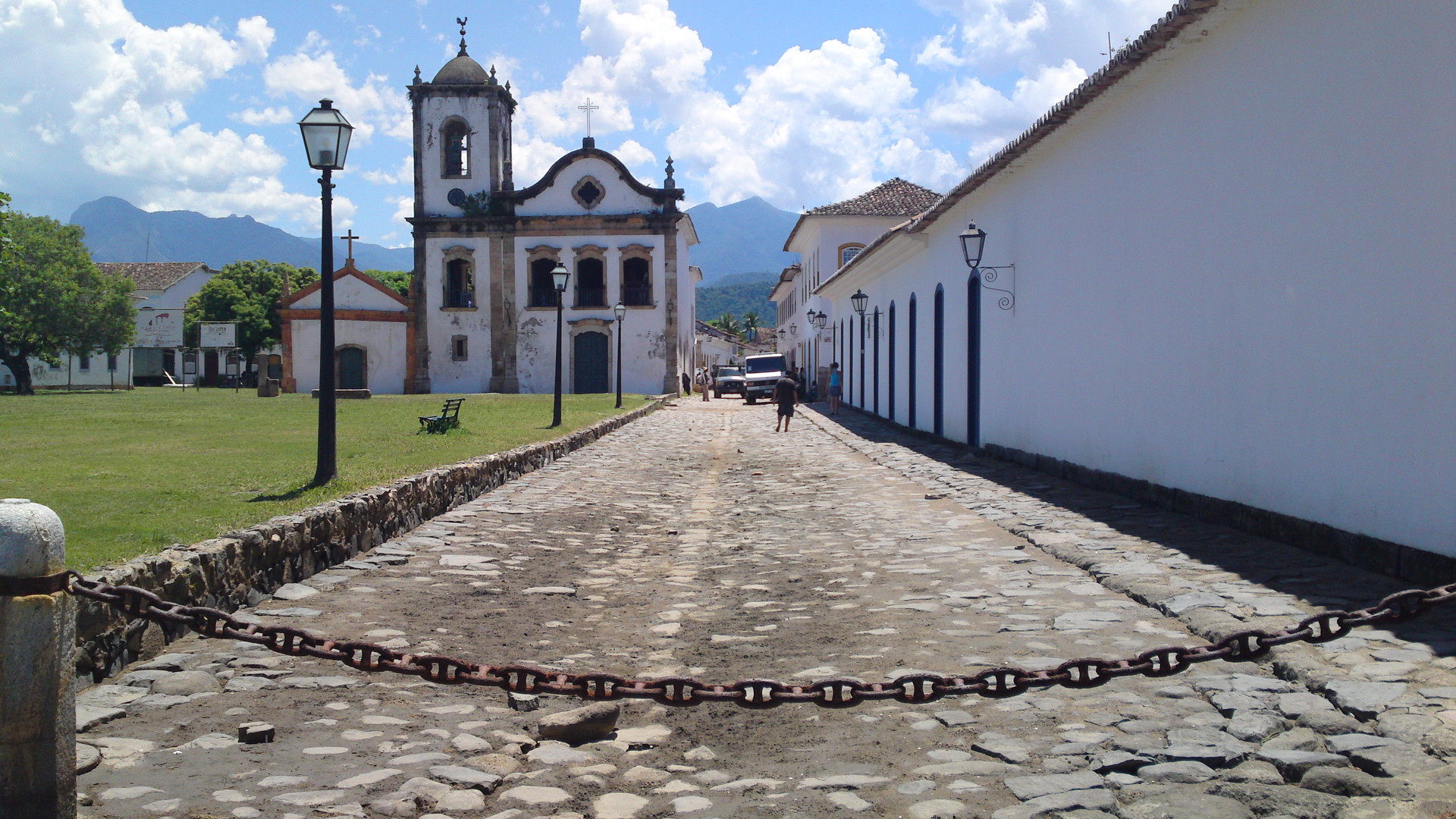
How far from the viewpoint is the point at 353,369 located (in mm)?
41781

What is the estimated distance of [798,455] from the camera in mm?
15922

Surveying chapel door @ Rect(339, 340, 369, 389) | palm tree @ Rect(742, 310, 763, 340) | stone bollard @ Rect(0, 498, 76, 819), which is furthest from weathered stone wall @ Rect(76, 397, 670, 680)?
palm tree @ Rect(742, 310, 763, 340)

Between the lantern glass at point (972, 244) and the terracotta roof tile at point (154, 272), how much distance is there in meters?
69.6

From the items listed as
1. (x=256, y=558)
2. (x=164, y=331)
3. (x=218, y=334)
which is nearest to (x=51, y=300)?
(x=218, y=334)

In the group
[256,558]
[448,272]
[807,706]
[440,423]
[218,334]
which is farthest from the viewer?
[218,334]

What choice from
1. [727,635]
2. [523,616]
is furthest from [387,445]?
[727,635]

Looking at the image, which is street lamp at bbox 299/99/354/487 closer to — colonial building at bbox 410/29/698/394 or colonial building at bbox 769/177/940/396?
colonial building at bbox 769/177/940/396

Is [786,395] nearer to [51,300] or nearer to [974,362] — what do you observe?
[974,362]

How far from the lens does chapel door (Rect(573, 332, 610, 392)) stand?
41938 mm

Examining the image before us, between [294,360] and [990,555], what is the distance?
39.5 m

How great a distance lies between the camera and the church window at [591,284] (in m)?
41.9

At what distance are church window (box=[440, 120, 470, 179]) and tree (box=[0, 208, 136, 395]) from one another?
51.1 ft

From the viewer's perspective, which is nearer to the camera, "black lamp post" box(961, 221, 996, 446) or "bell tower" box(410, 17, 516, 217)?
"black lamp post" box(961, 221, 996, 446)

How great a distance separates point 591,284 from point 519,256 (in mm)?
3096
